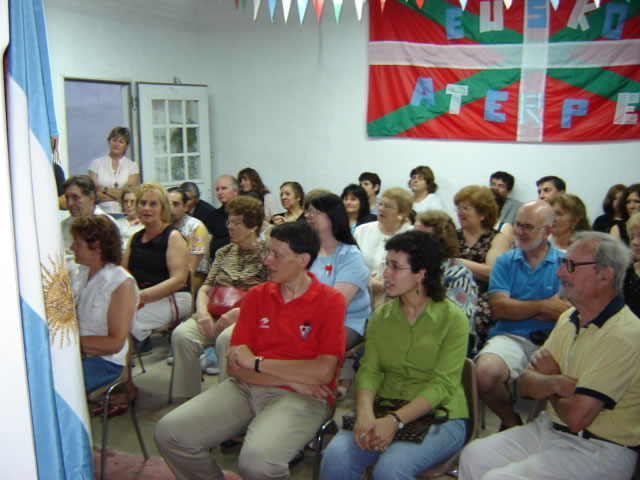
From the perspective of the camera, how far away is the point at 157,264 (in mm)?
3674

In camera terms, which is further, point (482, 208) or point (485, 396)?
point (482, 208)

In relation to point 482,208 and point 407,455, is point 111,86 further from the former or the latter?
point 407,455

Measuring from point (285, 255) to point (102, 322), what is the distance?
92 cm

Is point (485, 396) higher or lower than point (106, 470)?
higher

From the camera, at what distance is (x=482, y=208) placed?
3.51m

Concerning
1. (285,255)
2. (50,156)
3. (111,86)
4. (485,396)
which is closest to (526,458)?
(485,396)

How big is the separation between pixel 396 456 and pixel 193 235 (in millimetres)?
2663

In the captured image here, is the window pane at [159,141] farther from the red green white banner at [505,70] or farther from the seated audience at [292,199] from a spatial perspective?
the red green white banner at [505,70]

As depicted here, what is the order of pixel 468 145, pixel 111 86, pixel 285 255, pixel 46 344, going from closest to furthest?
1. pixel 46 344
2. pixel 285 255
3. pixel 468 145
4. pixel 111 86

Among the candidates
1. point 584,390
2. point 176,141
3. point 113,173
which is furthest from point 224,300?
point 176,141

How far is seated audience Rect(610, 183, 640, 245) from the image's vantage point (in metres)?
3.92

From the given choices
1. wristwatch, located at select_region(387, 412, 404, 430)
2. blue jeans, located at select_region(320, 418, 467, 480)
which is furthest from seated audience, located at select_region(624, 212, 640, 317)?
wristwatch, located at select_region(387, 412, 404, 430)

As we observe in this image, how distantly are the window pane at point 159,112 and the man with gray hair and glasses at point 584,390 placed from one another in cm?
532

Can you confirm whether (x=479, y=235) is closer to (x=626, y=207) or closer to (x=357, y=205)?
(x=626, y=207)
